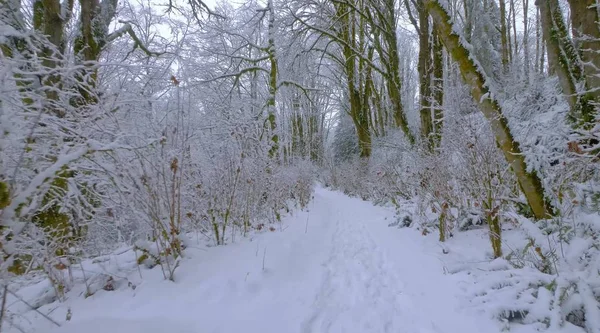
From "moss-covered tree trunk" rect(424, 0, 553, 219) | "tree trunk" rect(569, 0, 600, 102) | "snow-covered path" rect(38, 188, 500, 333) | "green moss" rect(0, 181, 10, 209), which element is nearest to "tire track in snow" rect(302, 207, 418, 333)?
"snow-covered path" rect(38, 188, 500, 333)

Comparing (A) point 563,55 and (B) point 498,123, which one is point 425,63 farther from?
(B) point 498,123

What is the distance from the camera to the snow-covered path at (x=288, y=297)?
1752mm

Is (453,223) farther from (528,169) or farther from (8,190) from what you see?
(8,190)

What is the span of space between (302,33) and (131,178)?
6.86 m

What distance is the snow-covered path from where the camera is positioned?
1752mm

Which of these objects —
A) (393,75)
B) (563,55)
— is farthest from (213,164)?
(393,75)

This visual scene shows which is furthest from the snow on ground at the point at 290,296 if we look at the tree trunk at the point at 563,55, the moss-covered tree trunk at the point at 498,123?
the tree trunk at the point at 563,55

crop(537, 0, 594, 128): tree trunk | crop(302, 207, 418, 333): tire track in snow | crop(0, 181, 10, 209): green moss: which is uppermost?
crop(537, 0, 594, 128): tree trunk

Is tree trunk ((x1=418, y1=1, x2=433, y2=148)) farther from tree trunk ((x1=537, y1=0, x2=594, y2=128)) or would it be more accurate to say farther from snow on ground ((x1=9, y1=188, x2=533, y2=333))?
snow on ground ((x1=9, y1=188, x2=533, y2=333))

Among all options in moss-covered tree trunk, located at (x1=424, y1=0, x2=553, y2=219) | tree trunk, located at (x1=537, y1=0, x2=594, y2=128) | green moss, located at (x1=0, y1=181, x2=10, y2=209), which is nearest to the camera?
green moss, located at (x1=0, y1=181, x2=10, y2=209)

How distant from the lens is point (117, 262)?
2.44 m

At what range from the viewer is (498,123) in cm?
259

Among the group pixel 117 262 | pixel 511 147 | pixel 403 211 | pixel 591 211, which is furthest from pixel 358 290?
pixel 403 211

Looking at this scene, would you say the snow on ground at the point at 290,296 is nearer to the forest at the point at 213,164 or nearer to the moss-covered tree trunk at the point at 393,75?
the forest at the point at 213,164
